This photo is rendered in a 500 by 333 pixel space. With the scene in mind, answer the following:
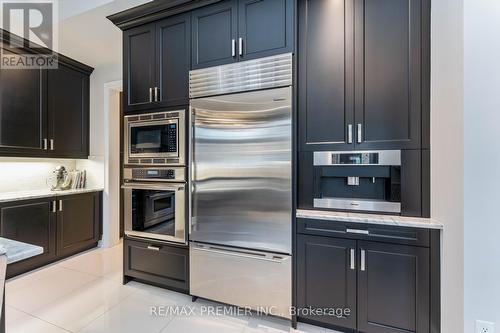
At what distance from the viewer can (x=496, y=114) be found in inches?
49.4

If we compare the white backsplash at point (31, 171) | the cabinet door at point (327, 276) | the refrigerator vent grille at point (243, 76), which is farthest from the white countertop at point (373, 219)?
the white backsplash at point (31, 171)

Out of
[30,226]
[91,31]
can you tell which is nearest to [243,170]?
[91,31]

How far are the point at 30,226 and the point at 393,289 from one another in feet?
12.1

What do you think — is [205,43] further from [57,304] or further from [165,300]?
[57,304]

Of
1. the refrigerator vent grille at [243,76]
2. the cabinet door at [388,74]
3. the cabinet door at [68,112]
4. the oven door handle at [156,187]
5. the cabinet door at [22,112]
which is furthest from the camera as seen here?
the cabinet door at [68,112]

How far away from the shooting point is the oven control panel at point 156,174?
2129mm

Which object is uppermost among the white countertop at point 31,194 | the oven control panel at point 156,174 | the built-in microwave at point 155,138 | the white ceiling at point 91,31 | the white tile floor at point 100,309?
the white ceiling at point 91,31

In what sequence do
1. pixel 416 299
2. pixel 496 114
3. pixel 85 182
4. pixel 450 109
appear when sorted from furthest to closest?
pixel 85 182 < pixel 416 299 < pixel 450 109 < pixel 496 114

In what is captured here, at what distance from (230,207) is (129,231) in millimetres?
1204

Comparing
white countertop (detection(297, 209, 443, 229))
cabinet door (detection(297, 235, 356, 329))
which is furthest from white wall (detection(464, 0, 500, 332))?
cabinet door (detection(297, 235, 356, 329))

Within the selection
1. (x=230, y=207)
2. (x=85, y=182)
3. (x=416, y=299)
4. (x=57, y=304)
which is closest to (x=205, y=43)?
(x=230, y=207)

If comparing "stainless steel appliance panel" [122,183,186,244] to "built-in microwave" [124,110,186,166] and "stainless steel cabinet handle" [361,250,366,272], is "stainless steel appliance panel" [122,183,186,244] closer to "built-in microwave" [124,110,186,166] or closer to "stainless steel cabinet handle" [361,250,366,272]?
"built-in microwave" [124,110,186,166]

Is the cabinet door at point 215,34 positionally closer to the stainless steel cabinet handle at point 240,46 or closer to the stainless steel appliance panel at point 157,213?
the stainless steel cabinet handle at point 240,46

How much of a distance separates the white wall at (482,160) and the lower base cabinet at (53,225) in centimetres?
397
